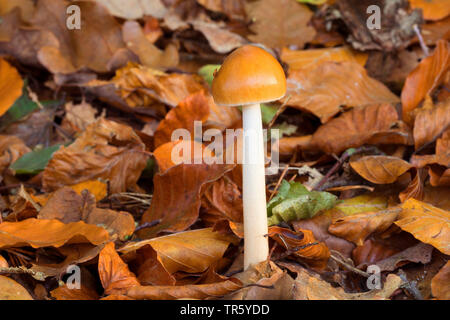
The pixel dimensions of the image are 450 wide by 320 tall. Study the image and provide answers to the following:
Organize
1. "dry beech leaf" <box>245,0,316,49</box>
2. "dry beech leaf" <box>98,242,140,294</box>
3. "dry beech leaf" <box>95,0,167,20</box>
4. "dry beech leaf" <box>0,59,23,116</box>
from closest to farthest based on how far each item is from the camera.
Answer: "dry beech leaf" <box>98,242,140,294</box>
"dry beech leaf" <box>0,59,23,116</box>
"dry beech leaf" <box>245,0,316,49</box>
"dry beech leaf" <box>95,0,167,20</box>

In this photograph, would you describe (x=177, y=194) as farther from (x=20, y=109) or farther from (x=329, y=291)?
(x=20, y=109)

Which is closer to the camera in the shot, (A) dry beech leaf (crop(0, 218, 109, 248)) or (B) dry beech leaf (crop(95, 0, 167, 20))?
(A) dry beech leaf (crop(0, 218, 109, 248))

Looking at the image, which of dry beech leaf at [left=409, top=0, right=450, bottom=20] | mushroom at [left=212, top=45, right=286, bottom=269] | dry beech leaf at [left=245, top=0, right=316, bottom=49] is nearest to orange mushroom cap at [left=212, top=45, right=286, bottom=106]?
mushroom at [left=212, top=45, right=286, bottom=269]

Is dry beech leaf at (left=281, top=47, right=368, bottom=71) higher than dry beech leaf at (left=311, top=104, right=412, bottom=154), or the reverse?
dry beech leaf at (left=281, top=47, right=368, bottom=71)

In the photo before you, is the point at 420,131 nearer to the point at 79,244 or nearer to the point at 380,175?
the point at 380,175

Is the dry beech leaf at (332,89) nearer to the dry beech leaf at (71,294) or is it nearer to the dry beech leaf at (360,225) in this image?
the dry beech leaf at (360,225)

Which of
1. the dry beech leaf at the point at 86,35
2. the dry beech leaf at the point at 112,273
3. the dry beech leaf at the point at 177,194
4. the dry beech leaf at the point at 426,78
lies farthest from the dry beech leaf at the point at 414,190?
the dry beech leaf at the point at 86,35

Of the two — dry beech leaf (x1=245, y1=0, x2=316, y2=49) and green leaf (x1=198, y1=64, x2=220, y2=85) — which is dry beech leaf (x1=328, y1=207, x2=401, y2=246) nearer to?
green leaf (x1=198, y1=64, x2=220, y2=85)
